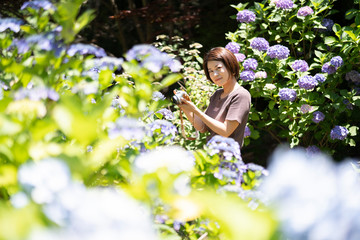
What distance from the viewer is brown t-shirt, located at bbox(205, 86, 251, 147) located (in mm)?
2004

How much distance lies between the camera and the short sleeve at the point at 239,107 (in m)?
1.99

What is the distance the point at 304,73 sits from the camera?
10.2ft

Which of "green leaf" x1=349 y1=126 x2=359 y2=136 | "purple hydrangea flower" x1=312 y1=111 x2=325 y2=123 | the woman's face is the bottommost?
"green leaf" x1=349 y1=126 x2=359 y2=136

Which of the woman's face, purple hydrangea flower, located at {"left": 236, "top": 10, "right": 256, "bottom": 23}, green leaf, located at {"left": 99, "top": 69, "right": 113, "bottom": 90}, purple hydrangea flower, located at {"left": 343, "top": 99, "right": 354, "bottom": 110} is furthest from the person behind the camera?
purple hydrangea flower, located at {"left": 236, "top": 10, "right": 256, "bottom": 23}

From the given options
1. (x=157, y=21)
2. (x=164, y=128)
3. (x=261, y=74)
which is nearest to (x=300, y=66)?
(x=261, y=74)

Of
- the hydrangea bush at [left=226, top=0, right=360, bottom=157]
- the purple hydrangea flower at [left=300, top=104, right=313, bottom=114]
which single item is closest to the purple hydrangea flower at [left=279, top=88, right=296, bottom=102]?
the hydrangea bush at [left=226, top=0, right=360, bottom=157]

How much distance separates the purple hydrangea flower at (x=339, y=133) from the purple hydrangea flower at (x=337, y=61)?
0.48 m

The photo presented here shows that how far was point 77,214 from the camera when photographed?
406 millimetres

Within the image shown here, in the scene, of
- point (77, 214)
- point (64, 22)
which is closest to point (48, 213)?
point (77, 214)

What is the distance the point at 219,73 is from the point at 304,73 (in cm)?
125

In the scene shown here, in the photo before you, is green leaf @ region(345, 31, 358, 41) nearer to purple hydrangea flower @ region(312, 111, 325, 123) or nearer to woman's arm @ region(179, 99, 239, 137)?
purple hydrangea flower @ region(312, 111, 325, 123)

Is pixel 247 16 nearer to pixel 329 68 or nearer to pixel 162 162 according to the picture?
pixel 329 68

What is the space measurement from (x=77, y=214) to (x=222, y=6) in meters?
4.88

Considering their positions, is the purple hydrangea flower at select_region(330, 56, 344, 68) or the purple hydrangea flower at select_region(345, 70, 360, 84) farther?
the purple hydrangea flower at select_region(345, 70, 360, 84)
